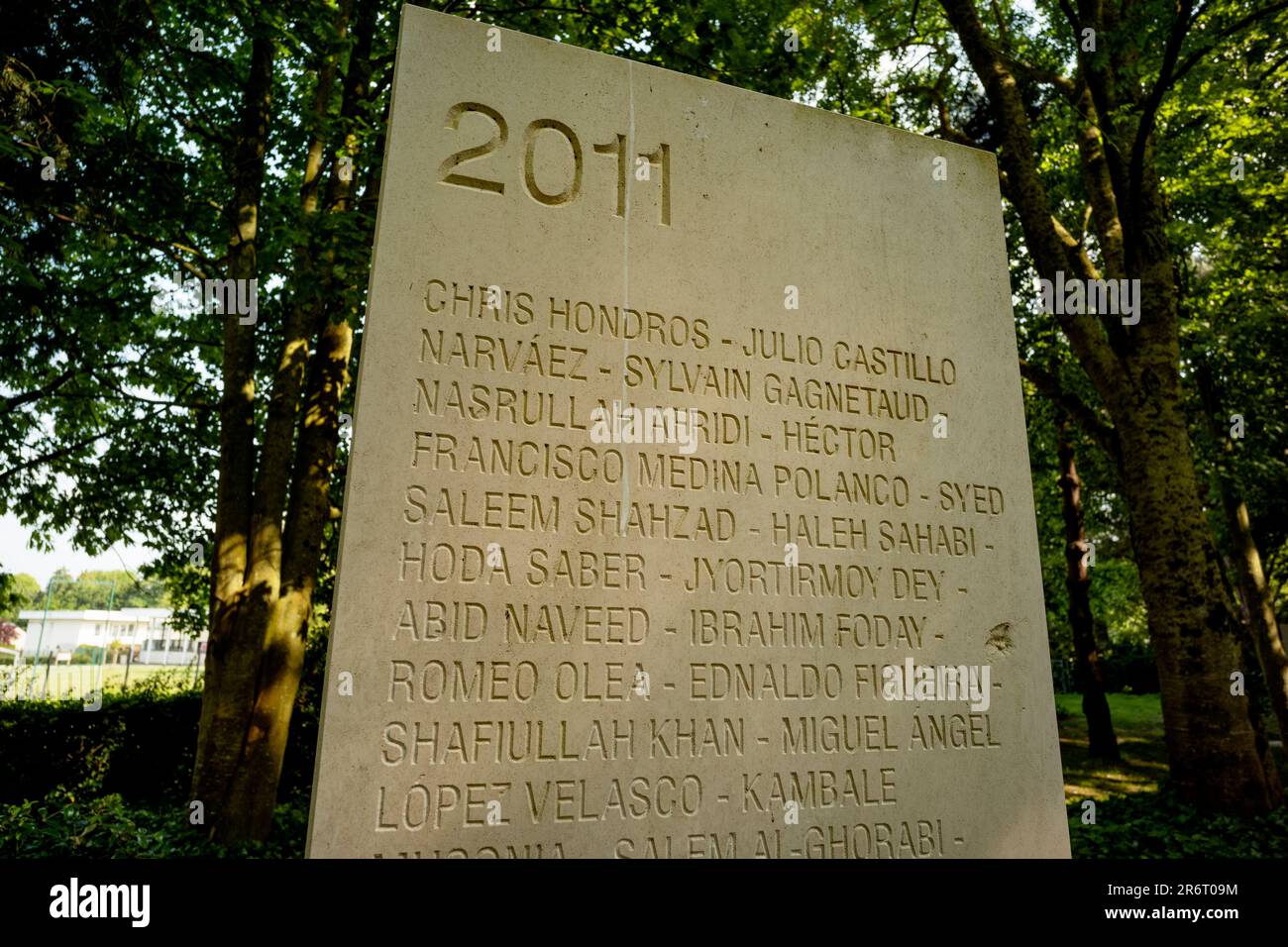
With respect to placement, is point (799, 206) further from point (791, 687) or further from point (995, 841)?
point (995, 841)

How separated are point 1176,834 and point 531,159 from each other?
8243 mm

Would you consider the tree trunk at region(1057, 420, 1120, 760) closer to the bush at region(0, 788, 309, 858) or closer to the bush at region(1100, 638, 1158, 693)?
the bush at region(0, 788, 309, 858)

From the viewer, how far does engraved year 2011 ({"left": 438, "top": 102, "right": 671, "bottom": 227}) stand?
342 centimetres

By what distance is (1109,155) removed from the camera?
8.77 metres

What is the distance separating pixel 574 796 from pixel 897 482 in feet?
6.62

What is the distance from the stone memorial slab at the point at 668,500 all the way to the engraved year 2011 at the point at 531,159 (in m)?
0.01

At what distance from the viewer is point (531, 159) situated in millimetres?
3549

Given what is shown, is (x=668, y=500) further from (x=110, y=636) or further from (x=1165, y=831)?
(x=110, y=636)

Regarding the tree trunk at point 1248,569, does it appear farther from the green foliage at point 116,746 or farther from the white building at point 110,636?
the white building at point 110,636

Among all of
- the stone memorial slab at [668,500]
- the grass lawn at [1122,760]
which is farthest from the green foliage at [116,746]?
the grass lawn at [1122,760]

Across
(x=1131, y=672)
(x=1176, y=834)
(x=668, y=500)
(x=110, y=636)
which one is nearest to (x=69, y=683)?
(x=668, y=500)

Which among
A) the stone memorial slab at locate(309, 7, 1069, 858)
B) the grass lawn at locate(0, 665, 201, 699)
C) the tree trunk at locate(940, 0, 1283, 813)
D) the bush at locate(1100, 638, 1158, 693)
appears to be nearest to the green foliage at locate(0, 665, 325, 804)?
the grass lawn at locate(0, 665, 201, 699)

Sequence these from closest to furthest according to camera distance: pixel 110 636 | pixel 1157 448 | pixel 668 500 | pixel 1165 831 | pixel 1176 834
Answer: pixel 668 500 → pixel 1176 834 → pixel 1165 831 → pixel 1157 448 → pixel 110 636

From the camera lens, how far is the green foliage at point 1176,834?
23.5 feet
